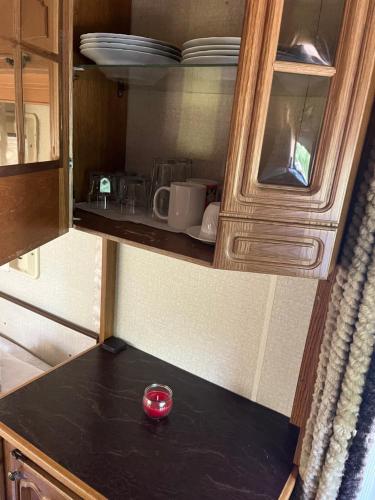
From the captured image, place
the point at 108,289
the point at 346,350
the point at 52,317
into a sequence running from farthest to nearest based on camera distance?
the point at 52,317 → the point at 108,289 → the point at 346,350

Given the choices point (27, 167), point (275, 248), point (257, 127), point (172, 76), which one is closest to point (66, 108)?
point (27, 167)

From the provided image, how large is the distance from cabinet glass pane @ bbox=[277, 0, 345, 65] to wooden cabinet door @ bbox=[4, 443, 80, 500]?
0.97 metres

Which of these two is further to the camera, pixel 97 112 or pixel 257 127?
pixel 97 112

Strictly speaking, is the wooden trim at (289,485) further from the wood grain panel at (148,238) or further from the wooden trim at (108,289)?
the wooden trim at (108,289)

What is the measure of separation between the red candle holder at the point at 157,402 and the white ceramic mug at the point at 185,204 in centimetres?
46

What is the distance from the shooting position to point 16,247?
2.34 feet

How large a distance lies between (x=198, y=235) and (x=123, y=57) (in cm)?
43

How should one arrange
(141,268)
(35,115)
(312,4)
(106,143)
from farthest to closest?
(141,268), (106,143), (35,115), (312,4)

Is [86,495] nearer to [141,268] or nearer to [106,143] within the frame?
[141,268]

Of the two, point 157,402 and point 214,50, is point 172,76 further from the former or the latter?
point 157,402

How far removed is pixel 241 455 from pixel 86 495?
0.36m

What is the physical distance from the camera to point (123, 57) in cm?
84

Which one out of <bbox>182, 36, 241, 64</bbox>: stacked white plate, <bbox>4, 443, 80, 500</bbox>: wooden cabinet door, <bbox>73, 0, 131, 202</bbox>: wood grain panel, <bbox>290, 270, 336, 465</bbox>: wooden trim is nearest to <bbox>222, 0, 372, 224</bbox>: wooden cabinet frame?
<bbox>182, 36, 241, 64</bbox>: stacked white plate

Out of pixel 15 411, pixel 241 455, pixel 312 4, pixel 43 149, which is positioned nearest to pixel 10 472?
pixel 15 411
